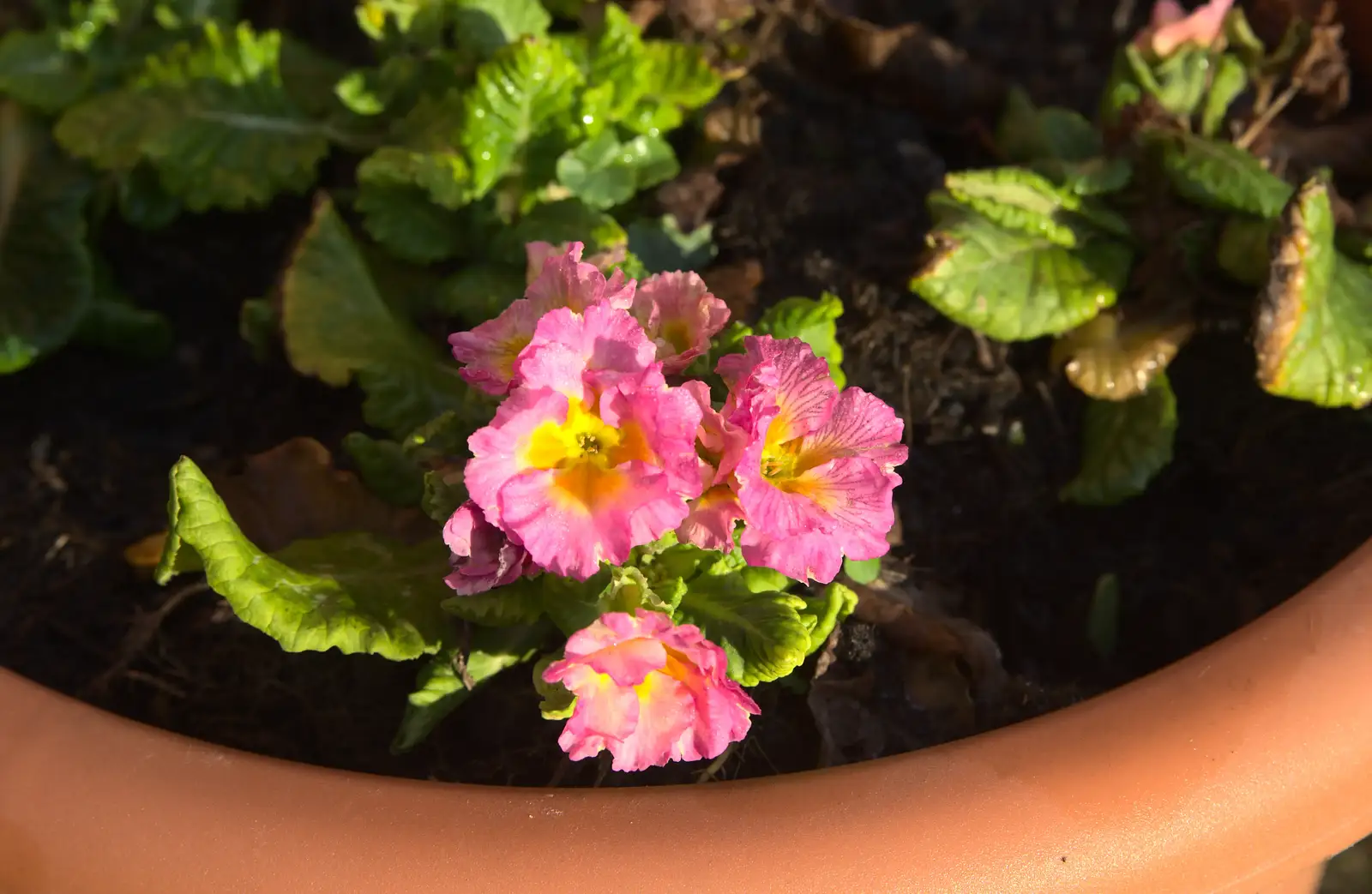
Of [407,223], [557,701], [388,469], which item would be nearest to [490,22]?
[407,223]

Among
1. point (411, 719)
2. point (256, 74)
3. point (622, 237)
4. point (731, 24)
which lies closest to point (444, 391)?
point (622, 237)

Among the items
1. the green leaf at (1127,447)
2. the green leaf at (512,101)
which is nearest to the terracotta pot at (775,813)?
the green leaf at (1127,447)

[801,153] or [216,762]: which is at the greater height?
[801,153]

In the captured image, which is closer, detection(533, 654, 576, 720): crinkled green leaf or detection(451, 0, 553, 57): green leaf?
detection(533, 654, 576, 720): crinkled green leaf

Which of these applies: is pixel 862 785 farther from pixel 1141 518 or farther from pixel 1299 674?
pixel 1141 518

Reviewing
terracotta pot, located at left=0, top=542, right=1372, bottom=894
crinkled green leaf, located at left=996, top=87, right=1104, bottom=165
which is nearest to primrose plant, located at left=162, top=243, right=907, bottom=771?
terracotta pot, located at left=0, top=542, right=1372, bottom=894

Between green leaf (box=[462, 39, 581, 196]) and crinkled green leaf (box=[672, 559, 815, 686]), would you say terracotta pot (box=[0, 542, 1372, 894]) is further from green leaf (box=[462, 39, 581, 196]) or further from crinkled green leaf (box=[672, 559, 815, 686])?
green leaf (box=[462, 39, 581, 196])

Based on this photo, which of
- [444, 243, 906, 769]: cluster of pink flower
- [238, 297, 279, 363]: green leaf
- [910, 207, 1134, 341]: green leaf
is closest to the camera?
[444, 243, 906, 769]: cluster of pink flower
